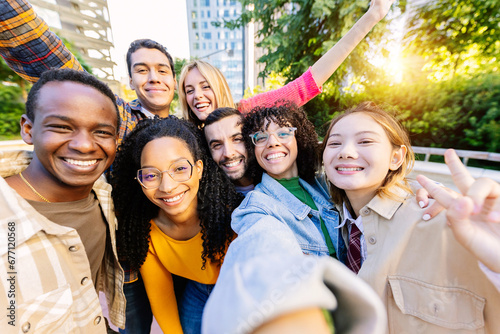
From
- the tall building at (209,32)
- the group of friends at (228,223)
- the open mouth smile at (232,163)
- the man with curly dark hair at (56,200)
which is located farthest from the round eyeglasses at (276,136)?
the tall building at (209,32)

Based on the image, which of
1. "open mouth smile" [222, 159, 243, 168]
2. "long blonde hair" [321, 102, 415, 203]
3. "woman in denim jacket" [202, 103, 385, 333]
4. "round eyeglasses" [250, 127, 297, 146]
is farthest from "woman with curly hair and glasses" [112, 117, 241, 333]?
"long blonde hair" [321, 102, 415, 203]

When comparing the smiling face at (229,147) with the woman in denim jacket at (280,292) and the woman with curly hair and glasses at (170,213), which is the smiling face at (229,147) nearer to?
the woman with curly hair and glasses at (170,213)

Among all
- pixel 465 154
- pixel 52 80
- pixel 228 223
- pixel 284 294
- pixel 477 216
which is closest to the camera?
pixel 284 294

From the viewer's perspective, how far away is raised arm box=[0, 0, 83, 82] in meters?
1.54

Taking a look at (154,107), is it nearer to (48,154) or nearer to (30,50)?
(30,50)

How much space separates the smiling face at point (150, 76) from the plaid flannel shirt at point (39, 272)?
4.49 ft

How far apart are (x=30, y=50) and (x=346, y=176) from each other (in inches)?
99.8

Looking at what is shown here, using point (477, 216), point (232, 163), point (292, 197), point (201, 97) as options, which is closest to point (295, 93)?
point (201, 97)

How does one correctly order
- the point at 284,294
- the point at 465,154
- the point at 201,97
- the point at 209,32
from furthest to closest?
1. the point at 209,32
2. the point at 465,154
3. the point at 201,97
4. the point at 284,294

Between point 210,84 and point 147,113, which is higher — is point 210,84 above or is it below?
above

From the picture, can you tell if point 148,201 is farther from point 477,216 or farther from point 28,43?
point 477,216

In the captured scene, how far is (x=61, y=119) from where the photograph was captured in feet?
3.85

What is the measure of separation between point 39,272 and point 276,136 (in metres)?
1.69

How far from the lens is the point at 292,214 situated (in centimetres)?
148
